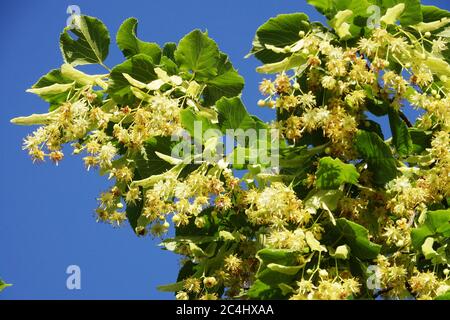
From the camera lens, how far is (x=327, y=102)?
133 inches

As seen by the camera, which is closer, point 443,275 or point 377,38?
point 443,275

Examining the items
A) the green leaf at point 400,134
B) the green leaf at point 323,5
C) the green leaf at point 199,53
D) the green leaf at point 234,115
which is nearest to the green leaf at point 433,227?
the green leaf at point 400,134

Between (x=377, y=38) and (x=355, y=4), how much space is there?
7.0 inches

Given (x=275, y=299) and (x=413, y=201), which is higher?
(x=413, y=201)

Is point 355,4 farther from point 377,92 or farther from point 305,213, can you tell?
point 305,213

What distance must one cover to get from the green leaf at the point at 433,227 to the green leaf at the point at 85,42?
1.58 metres

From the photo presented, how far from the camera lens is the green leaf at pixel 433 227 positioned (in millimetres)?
3084

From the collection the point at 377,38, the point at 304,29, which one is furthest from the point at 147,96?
the point at 377,38

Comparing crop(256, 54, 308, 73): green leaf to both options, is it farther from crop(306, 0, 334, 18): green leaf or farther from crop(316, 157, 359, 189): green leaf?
crop(316, 157, 359, 189): green leaf

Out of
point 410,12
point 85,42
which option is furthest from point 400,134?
point 85,42

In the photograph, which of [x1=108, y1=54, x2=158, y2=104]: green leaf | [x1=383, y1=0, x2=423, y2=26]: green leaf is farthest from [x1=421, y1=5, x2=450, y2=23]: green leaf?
[x1=108, y1=54, x2=158, y2=104]: green leaf

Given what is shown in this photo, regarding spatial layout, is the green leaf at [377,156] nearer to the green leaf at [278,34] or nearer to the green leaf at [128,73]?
the green leaf at [278,34]
